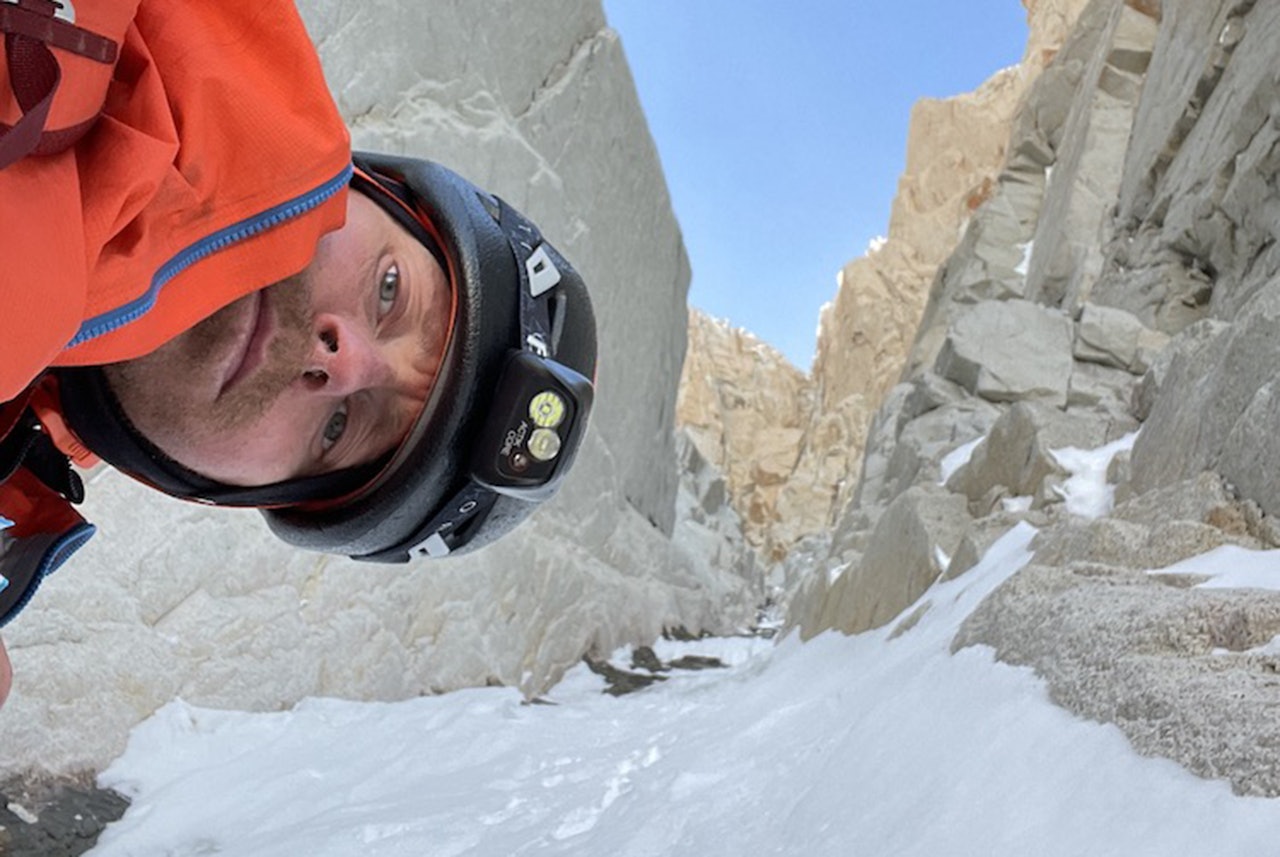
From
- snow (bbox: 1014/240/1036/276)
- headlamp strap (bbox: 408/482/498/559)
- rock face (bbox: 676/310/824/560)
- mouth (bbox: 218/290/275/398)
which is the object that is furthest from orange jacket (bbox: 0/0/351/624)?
rock face (bbox: 676/310/824/560)

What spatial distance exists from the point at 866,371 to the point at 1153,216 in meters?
24.6

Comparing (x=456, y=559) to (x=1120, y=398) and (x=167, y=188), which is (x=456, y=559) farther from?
(x=1120, y=398)

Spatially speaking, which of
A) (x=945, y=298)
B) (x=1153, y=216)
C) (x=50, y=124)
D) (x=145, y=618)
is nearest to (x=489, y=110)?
(x=145, y=618)

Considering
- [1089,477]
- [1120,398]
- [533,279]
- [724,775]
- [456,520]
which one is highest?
[1120,398]

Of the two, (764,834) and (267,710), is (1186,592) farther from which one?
(267,710)

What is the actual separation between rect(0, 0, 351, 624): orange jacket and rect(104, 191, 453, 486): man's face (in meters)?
0.11

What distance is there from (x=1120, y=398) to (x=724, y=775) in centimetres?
775

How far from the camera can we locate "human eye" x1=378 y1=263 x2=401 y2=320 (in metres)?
1.40

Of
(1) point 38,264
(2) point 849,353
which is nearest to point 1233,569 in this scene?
(1) point 38,264

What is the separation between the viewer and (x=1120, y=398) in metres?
8.70

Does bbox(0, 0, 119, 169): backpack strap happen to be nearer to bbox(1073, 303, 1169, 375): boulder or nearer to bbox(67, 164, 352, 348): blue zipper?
bbox(67, 164, 352, 348): blue zipper

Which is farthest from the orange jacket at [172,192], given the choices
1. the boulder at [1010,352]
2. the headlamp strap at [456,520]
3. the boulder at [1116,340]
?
the boulder at [1116,340]

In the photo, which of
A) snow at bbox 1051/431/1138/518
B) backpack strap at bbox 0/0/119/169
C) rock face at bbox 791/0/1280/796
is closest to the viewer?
backpack strap at bbox 0/0/119/169

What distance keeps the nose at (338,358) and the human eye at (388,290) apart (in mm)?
64
